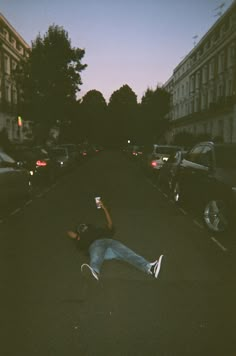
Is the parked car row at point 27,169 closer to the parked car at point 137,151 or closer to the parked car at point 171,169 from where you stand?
the parked car at point 171,169

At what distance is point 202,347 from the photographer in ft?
12.6

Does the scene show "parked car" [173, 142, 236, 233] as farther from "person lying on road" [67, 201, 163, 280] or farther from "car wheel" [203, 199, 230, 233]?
"person lying on road" [67, 201, 163, 280]

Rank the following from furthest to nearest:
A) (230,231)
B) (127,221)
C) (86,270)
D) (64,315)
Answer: (127,221) < (230,231) < (86,270) < (64,315)

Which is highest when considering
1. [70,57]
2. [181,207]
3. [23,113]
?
[70,57]

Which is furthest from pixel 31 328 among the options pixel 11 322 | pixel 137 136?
pixel 137 136

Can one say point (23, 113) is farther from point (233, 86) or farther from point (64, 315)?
point (64, 315)

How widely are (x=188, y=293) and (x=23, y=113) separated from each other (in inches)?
1652

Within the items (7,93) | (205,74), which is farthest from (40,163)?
(205,74)

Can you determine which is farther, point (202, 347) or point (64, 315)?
point (64, 315)

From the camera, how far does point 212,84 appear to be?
5150cm

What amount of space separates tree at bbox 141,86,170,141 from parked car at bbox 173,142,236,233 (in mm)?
58392

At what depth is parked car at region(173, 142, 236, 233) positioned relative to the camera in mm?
8570

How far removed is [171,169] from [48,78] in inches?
1214

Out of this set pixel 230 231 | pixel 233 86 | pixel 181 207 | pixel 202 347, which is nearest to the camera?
pixel 202 347
